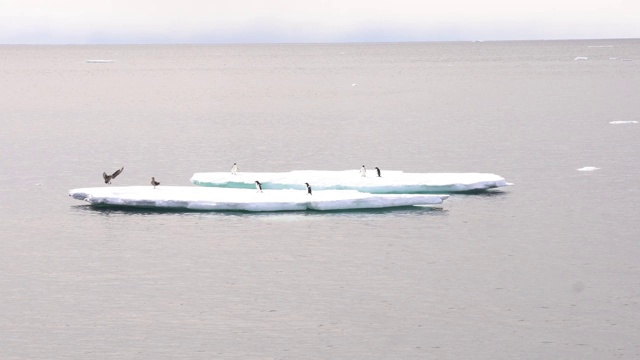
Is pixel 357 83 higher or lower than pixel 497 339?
higher

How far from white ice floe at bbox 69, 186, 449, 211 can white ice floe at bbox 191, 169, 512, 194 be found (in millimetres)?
1630

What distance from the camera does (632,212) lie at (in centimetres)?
4228

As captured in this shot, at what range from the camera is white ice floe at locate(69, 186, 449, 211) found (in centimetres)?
4084

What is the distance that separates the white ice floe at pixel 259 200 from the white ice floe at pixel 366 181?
1630 millimetres

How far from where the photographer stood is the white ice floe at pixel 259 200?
40844 millimetres

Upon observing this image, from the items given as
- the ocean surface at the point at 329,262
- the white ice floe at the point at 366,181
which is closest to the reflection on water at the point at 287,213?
the ocean surface at the point at 329,262

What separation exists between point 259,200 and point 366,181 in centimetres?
529

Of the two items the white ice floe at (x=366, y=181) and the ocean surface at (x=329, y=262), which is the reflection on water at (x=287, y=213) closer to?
the ocean surface at (x=329, y=262)

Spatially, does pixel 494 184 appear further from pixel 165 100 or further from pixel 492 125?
pixel 165 100

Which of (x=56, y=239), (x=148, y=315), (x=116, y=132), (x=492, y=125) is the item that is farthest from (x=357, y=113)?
(x=148, y=315)

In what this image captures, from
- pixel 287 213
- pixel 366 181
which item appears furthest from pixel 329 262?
pixel 366 181

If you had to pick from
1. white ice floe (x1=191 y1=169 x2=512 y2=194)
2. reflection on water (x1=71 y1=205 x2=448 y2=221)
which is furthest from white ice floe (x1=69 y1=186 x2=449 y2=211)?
white ice floe (x1=191 y1=169 x2=512 y2=194)

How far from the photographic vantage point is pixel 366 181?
146 ft

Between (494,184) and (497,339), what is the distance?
18928mm
